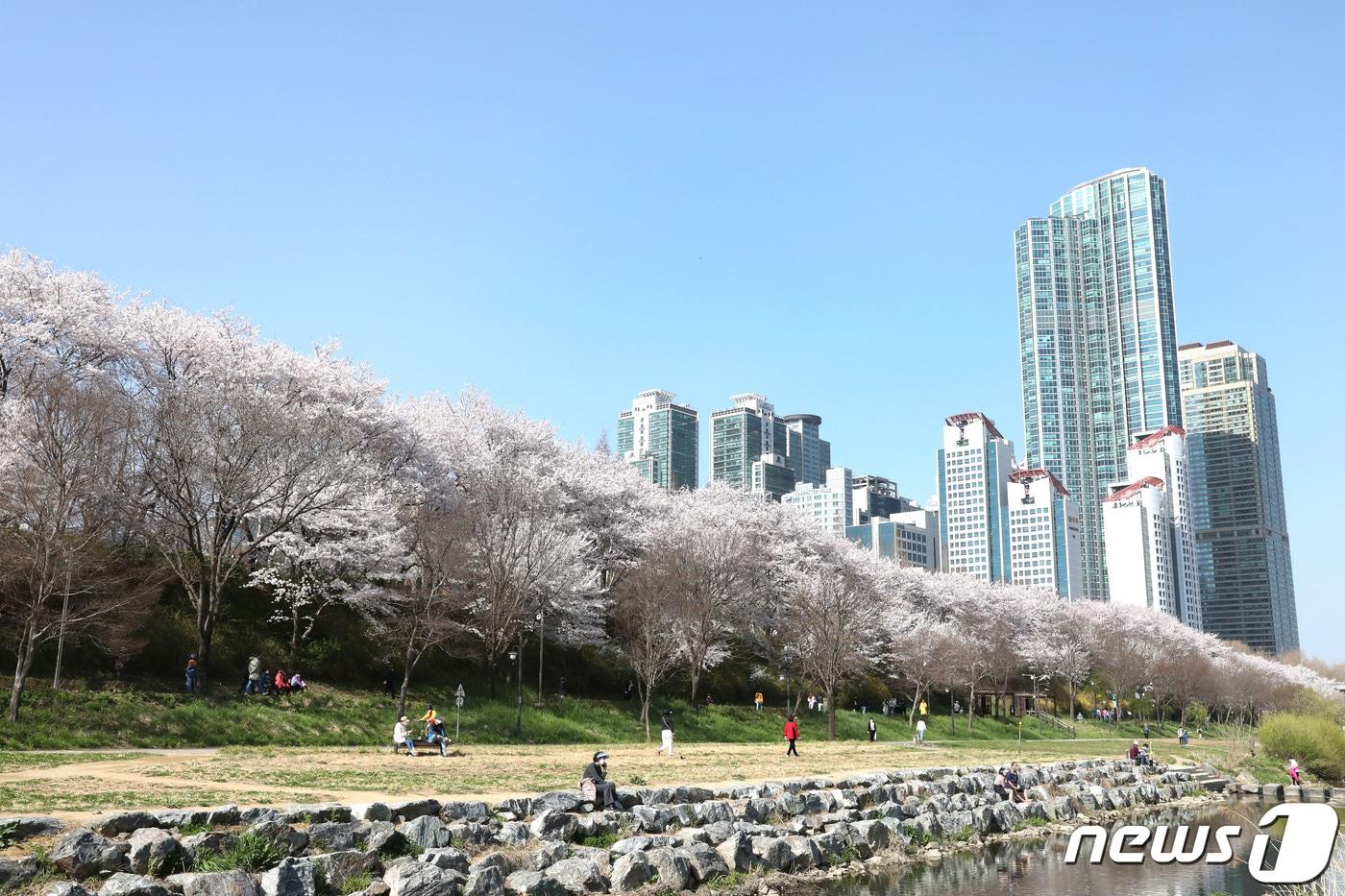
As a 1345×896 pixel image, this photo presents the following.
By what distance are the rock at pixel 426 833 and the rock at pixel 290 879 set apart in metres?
2.23

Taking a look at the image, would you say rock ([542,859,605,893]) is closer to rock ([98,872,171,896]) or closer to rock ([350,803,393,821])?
rock ([350,803,393,821])

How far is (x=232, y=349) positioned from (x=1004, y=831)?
37.5 metres

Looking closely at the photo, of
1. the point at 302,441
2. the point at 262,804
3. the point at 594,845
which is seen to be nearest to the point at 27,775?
the point at 262,804

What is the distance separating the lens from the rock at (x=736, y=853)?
65.1ft

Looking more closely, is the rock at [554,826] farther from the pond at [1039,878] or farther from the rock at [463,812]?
the pond at [1039,878]

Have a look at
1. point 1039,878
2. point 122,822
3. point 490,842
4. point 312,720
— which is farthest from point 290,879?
point 312,720

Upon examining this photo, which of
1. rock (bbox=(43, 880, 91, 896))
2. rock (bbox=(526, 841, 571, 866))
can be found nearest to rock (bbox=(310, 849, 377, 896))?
rock (bbox=(526, 841, 571, 866))

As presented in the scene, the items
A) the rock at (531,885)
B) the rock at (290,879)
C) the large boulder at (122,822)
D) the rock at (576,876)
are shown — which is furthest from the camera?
the rock at (576,876)

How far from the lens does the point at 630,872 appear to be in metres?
17.8

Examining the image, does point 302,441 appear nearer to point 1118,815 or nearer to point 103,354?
point 103,354

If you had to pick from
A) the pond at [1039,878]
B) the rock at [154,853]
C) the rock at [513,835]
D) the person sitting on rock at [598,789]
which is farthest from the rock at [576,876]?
the rock at [154,853]

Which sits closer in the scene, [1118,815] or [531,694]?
[1118,815]

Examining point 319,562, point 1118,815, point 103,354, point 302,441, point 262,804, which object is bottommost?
point 1118,815

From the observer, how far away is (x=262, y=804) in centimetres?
1741
